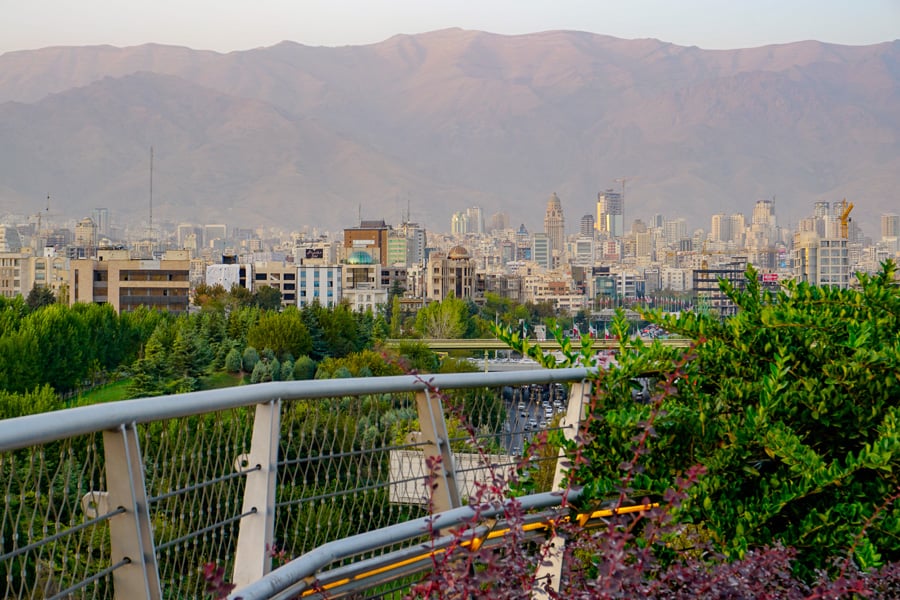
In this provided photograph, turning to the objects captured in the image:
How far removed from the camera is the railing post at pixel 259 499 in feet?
7.39

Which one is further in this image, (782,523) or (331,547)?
(782,523)

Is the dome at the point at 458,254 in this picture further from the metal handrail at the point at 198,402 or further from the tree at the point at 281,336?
the metal handrail at the point at 198,402

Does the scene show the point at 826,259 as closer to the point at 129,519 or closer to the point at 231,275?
the point at 231,275

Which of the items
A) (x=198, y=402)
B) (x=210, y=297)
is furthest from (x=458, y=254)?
(x=198, y=402)

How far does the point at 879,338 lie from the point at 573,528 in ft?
4.91

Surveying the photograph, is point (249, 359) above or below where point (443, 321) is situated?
below

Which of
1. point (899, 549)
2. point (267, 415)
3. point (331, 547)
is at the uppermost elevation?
point (267, 415)

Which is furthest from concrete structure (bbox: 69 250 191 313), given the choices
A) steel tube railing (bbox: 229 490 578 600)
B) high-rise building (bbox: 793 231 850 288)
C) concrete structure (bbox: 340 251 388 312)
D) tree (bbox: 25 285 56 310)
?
high-rise building (bbox: 793 231 850 288)

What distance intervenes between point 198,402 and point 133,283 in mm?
100568

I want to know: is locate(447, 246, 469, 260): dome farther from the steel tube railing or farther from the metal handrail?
the steel tube railing

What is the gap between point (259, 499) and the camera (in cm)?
229

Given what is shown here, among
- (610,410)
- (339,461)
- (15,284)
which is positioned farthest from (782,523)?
(15,284)

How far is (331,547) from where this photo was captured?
2.21 m

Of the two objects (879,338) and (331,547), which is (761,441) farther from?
(331,547)
